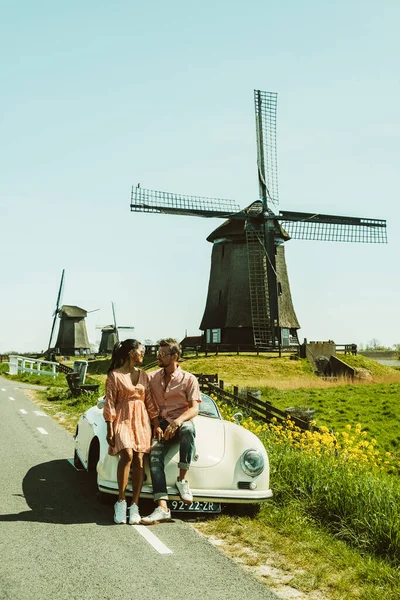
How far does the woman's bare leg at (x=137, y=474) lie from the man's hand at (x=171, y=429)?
0.32 meters

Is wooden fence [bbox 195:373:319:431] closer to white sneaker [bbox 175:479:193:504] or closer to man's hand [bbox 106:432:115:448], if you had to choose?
white sneaker [bbox 175:479:193:504]

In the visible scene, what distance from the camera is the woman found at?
6375 millimetres

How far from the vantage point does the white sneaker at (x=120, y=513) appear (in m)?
6.25

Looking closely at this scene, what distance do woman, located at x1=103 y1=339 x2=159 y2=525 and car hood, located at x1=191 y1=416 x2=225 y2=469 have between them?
51 centimetres

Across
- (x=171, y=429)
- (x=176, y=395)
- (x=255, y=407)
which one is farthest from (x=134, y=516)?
(x=255, y=407)

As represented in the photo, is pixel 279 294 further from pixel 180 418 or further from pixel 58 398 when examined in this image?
pixel 180 418

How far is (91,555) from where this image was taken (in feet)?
17.1

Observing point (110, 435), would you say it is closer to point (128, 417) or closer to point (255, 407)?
point (128, 417)

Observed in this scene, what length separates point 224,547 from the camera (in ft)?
18.5

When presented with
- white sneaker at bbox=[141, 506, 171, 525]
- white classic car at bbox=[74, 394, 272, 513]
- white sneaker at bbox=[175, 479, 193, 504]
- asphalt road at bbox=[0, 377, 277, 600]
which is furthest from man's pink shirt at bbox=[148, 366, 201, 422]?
asphalt road at bbox=[0, 377, 277, 600]

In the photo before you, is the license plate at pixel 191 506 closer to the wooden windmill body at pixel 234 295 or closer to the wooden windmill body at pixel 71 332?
the wooden windmill body at pixel 234 295

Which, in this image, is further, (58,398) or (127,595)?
(58,398)

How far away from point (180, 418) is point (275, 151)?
36.6 meters

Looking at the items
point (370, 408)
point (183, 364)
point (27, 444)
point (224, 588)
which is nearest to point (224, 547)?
point (224, 588)
